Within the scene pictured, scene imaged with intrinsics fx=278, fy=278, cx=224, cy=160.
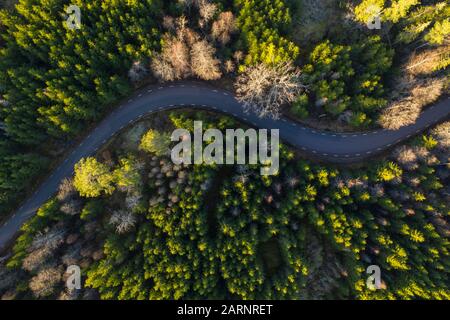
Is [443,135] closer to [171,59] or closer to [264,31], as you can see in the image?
[264,31]

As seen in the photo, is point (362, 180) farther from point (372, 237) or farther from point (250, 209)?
point (250, 209)

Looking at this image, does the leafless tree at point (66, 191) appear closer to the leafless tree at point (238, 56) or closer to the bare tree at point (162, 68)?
the bare tree at point (162, 68)

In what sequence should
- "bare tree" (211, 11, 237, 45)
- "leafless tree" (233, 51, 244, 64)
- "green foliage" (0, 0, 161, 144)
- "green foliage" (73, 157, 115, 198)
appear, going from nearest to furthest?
"green foliage" (73, 157, 115, 198) < "green foliage" (0, 0, 161, 144) < "bare tree" (211, 11, 237, 45) < "leafless tree" (233, 51, 244, 64)

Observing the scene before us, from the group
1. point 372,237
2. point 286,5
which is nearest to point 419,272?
point 372,237

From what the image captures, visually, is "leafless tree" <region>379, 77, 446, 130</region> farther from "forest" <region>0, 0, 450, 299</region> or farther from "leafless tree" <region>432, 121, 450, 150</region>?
"leafless tree" <region>432, 121, 450, 150</region>

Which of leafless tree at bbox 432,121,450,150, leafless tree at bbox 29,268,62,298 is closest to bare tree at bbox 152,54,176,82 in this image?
leafless tree at bbox 29,268,62,298

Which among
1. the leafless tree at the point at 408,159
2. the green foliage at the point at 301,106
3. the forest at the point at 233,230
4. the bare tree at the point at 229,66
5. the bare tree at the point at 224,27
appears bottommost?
the forest at the point at 233,230

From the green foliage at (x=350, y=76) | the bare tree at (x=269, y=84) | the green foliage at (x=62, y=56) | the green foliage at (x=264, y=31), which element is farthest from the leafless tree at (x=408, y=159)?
the green foliage at (x=62, y=56)
